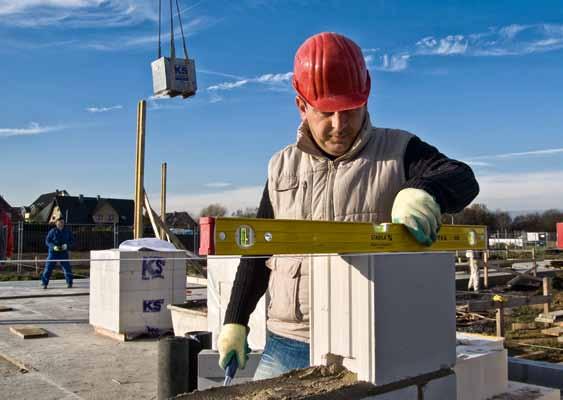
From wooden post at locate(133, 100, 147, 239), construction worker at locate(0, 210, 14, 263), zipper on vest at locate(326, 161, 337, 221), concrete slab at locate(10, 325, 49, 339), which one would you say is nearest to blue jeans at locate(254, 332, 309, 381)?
zipper on vest at locate(326, 161, 337, 221)

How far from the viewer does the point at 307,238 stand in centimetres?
158

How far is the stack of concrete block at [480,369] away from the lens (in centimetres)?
229

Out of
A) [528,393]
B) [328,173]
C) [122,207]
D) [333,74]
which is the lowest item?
[528,393]

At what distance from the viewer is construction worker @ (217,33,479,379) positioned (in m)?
2.20

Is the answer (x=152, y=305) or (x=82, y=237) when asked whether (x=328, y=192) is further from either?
(x=82, y=237)

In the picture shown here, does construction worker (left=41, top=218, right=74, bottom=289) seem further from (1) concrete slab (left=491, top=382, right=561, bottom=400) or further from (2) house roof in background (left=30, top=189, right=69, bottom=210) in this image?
(2) house roof in background (left=30, top=189, right=69, bottom=210)

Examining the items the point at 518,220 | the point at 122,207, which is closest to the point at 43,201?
the point at 122,207

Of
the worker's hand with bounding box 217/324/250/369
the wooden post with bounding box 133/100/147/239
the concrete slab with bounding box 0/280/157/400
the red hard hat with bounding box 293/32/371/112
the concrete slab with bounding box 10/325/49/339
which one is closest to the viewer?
the red hard hat with bounding box 293/32/371/112

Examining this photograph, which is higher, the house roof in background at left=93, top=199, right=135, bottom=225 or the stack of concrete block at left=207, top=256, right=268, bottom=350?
the house roof in background at left=93, top=199, right=135, bottom=225

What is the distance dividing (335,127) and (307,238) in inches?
33.3

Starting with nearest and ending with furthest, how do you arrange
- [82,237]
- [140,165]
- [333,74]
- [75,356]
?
[333,74] → [75,356] → [140,165] → [82,237]

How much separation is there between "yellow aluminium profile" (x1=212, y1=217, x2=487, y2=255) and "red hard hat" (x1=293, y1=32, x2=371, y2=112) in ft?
2.09

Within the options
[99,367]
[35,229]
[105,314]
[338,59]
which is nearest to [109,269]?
[105,314]

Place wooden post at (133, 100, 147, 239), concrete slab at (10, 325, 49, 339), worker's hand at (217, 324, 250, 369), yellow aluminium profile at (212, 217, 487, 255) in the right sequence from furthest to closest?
1. wooden post at (133, 100, 147, 239)
2. concrete slab at (10, 325, 49, 339)
3. worker's hand at (217, 324, 250, 369)
4. yellow aluminium profile at (212, 217, 487, 255)
